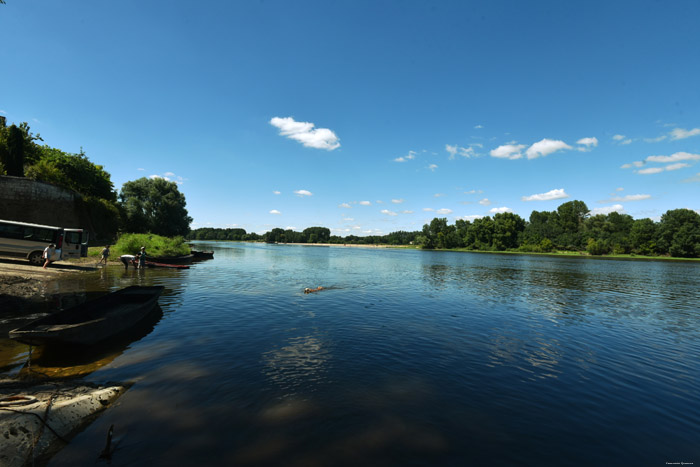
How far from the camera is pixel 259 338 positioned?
13.7 meters

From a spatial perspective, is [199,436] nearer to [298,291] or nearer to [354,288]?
[298,291]

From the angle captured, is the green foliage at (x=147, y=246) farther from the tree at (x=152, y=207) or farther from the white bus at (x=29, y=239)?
the tree at (x=152, y=207)

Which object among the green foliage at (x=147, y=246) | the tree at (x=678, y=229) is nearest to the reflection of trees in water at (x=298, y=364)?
the green foliage at (x=147, y=246)

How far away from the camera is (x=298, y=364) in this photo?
36.2ft

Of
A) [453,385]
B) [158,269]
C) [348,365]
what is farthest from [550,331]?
[158,269]

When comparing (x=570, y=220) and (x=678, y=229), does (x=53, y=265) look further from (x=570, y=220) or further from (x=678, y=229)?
(x=570, y=220)

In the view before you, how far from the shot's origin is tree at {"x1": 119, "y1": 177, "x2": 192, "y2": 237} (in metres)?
72.2

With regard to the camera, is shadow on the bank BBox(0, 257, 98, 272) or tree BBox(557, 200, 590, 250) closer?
shadow on the bank BBox(0, 257, 98, 272)

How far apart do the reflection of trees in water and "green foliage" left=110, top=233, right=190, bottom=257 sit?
41.9m

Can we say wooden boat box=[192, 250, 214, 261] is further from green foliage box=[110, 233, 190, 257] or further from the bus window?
the bus window

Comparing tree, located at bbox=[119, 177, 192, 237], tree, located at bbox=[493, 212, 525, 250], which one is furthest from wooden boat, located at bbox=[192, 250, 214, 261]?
tree, located at bbox=[493, 212, 525, 250]

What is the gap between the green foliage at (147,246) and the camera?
1670 inches

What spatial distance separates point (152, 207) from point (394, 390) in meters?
87.4

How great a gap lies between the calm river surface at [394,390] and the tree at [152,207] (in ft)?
228
